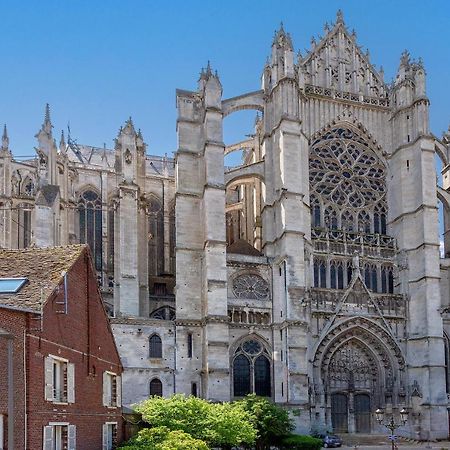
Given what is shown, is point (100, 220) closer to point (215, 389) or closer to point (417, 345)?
point (215, 389)

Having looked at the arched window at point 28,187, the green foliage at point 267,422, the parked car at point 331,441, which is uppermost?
the arched window at point 28,187

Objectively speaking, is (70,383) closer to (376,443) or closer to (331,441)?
(331,441)

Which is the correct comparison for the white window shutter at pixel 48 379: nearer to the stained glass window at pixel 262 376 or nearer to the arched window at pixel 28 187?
the stained glass window at pixel 262 376

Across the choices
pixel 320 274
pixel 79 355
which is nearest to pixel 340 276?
pixel 320 274

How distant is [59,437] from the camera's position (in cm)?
1856

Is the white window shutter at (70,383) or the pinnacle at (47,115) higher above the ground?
the pinnacle at (47,115)

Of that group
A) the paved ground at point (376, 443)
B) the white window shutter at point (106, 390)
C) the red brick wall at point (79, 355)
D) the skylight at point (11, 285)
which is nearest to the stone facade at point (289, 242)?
the paved ground at point (376, 443)

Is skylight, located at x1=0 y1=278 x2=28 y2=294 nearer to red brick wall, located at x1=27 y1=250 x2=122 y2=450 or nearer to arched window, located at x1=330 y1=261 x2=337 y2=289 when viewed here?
red brick wall, located at x1=27 y1=250 x2=122 y2=450

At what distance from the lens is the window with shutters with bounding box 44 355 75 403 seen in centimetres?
1776

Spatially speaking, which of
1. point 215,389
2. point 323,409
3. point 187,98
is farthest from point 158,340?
point 187,98

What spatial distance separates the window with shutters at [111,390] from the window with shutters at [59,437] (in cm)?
380

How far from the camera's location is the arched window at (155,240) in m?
53.3

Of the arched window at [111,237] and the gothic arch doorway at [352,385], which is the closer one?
the gothic arch doorway at [352,385]

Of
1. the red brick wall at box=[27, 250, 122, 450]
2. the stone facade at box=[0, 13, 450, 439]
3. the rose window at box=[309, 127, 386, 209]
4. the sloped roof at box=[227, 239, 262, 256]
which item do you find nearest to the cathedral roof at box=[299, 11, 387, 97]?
the stone facade at box=[0, 13, 450, 439]
